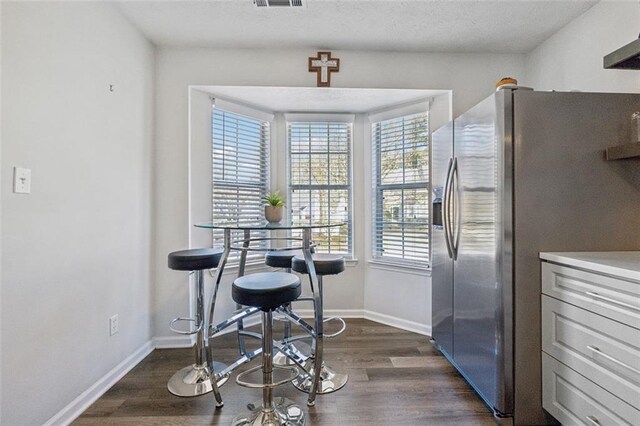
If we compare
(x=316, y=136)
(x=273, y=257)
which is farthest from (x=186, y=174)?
(x=316, y=136)

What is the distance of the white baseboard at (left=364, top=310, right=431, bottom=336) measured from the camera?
2.92m

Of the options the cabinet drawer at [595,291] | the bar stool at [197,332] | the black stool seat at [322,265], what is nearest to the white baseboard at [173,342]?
the bar stool at [197,332]

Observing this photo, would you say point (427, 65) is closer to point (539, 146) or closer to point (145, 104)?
point (539, 146)

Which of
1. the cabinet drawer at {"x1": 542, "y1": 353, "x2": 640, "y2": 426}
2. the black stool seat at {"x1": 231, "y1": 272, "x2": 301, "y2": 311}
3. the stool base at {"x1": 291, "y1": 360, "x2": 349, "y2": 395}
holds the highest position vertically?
the black stool seat at {"x1": 231, "y1": 272, "x2": 301, "y2": 311}

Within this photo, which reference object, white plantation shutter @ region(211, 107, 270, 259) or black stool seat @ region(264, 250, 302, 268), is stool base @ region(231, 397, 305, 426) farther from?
white plantation shutter @ region(211, 107, 270, 259)

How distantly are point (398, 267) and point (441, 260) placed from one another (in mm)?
719

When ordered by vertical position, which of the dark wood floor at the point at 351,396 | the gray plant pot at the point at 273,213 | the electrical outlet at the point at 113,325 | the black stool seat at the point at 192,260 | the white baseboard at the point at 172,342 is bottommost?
the dark wood floor at the point at 351,396

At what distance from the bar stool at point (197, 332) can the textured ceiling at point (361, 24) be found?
1.71 metres

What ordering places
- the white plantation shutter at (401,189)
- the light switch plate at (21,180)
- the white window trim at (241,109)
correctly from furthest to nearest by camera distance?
1. the white plantation shutter at (401,189)
2. the white window trim at (241,109)
3. the light switch plate at (21,180)

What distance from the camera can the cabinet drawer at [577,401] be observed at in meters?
1.29

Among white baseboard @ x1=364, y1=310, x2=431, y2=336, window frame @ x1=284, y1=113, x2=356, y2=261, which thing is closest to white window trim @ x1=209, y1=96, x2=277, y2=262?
window frame @ x1=284, y1=113, x2=356, y2=261

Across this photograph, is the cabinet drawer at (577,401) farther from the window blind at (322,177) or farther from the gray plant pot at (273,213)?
the window blind at (322,177)

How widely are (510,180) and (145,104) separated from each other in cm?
266

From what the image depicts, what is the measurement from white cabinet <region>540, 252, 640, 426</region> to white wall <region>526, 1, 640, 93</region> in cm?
124
